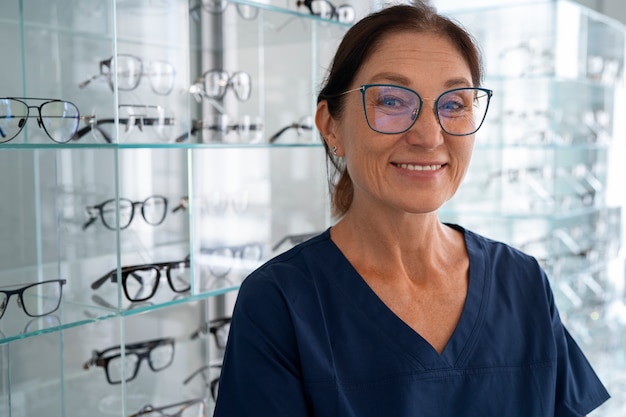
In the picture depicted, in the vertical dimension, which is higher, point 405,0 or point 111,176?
point 405,0

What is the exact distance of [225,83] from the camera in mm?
1811

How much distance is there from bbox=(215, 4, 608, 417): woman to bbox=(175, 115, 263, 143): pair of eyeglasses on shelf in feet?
1.95

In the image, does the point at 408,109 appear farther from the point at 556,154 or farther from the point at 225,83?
the point at 556,154

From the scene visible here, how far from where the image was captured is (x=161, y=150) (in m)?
1.79

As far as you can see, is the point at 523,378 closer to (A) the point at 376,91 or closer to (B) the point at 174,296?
(A) the point at 376,91

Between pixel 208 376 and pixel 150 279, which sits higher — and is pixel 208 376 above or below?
below

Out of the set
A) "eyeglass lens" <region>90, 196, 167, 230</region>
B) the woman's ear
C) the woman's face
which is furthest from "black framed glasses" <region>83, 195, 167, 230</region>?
the woman's face

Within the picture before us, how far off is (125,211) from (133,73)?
30 centimetres

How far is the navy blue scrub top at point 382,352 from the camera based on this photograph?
3.18 feet

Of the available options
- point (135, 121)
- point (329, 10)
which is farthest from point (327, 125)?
point (329, 10)

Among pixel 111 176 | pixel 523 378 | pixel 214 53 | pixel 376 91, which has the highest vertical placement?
pixel 214 53

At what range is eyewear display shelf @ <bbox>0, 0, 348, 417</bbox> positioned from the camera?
141 cm

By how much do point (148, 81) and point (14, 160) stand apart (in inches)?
13.4

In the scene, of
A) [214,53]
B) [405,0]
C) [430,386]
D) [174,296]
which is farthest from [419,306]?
[214,53]
